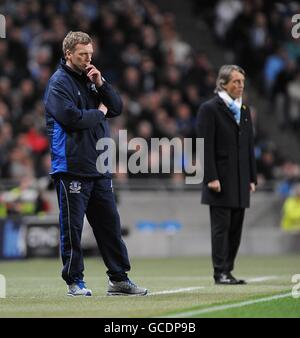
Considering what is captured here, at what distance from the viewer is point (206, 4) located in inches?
1133

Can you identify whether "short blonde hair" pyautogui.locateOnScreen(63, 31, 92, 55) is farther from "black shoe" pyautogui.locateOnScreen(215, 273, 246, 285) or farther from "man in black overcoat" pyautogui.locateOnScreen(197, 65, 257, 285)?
"black shoe" pyautogui.locateOnScreen(215, 273, 246, 285)

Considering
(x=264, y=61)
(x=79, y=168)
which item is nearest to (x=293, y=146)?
(x=264, y=61)

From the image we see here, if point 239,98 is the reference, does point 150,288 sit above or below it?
below

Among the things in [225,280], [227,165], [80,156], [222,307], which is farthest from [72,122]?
[225,280]

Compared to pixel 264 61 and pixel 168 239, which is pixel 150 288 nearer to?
pixel 168 239

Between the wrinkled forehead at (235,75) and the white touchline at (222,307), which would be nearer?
the white touchline at (222,307)

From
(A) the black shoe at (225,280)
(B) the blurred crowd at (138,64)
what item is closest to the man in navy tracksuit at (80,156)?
(A) the black shoe at (225,280)

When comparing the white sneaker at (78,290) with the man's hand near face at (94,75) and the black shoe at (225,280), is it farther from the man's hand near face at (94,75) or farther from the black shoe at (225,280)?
the black shoe at (225,280)

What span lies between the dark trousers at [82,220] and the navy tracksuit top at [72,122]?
121 mm

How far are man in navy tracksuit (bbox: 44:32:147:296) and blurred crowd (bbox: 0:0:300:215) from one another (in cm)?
1043

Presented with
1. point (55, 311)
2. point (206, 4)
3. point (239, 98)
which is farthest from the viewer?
point (206, 4)

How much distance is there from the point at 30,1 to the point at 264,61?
543 cm

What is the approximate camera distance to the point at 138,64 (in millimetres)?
24609

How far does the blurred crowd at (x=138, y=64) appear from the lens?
71.8 feet
